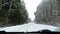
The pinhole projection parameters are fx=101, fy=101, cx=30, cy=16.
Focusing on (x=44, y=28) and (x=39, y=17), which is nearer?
(x=44, y=28)

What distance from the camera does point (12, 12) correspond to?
5.51ft

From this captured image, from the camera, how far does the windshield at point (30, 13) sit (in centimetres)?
156

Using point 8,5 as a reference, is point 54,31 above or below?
below

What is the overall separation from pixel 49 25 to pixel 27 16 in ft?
1.34

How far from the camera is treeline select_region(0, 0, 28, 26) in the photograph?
5.43 ft

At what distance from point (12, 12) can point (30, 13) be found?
0.30 m

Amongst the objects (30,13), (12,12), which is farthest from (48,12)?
(12,12)

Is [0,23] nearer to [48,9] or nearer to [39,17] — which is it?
[39,17]

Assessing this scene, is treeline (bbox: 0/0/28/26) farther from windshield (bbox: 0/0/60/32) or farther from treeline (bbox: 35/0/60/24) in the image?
treeline (bbox: 35/0/60/24)

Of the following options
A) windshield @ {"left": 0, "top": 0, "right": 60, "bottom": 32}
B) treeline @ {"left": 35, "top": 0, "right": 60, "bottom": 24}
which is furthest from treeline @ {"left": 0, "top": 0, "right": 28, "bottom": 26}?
treeline @ {"left": 35, "top": 0, "right": 60, "bottom": 24}

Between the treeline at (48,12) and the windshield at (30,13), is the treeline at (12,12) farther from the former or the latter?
the treeline at (48,12)

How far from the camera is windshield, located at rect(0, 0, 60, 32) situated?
1562 millimetres

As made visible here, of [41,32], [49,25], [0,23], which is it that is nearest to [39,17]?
[49,25]

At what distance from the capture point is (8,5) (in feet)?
5.63
